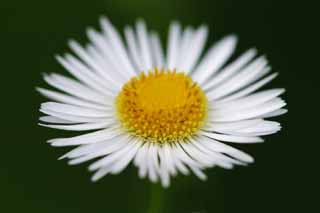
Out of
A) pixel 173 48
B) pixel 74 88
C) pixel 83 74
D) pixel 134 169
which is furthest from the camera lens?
pixel 134 169

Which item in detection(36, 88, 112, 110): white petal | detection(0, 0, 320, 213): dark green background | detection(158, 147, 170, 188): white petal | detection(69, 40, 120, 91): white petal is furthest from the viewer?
detection(0, 0, 320, 213): dark green background

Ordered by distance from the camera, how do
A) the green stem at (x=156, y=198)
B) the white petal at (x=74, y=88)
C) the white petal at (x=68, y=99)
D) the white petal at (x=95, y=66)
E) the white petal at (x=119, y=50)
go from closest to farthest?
1. the green stem at (x=156, y=198)
2. the white petal at (x=68, y=99)
3. the white petal at (x=74, y=88)
4. the white petal at (x=95, y=66)
5. the white petal at (x=119, y=50)

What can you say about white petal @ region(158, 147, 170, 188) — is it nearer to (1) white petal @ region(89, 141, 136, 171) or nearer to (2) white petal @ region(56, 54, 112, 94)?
(1) white petal @ region(89, 141, 136, 171)

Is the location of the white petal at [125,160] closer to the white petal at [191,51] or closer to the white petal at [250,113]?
the white petal at [250,113]

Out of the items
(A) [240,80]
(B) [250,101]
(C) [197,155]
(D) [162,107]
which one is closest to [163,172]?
(C) [197,155]

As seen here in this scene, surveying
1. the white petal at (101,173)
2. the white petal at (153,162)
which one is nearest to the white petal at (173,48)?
the white petal at (153,162)

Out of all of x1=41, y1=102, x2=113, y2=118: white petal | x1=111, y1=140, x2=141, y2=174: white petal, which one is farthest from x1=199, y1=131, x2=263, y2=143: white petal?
x1=41, y1=102, x2=113, y2=118: white petal

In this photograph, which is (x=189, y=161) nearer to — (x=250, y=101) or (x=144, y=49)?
(x=250, y=101)

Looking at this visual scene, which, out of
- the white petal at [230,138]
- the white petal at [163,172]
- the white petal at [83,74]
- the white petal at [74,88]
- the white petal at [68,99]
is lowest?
the white petal at [163,172]
